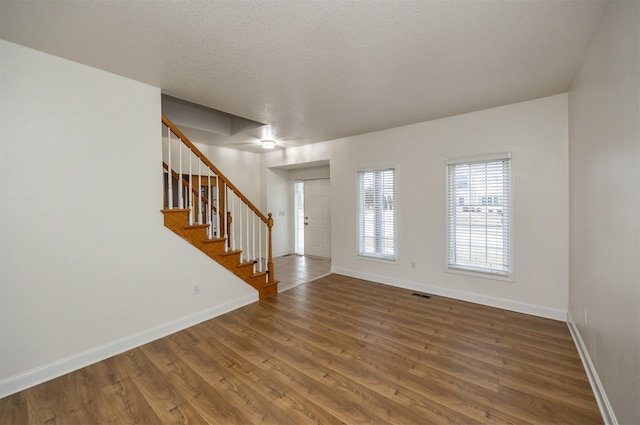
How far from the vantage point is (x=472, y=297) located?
12.0ft

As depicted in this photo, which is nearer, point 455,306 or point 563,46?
point 563,46

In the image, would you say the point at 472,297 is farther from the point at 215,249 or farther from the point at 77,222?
the point at 77,222

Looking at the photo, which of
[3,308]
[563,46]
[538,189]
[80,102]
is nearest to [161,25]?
[80,102]

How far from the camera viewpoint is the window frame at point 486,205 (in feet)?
10.9

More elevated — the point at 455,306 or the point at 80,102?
the point at 80,102

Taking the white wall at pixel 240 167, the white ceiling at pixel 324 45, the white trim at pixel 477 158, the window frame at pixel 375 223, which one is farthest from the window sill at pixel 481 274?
the white wall at pixel 240 167

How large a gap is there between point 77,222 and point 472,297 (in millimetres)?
4645

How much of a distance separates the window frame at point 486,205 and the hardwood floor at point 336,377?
571 millimetres

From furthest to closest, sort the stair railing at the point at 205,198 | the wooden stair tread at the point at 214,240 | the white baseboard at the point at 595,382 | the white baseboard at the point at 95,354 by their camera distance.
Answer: the wooden stair tread at the point at 214,240
the stair railing at the point at 205,198
the white baseboard at the point at 95,354
the white baseboard at the point at 595,382

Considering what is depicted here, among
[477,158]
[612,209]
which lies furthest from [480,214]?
[612,209]

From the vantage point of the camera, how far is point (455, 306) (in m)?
3.51

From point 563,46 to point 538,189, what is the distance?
5.44 feet

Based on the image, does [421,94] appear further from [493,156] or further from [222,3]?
[222,3]

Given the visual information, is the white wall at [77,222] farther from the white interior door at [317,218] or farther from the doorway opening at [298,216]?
the doorway opening at [298,216]
